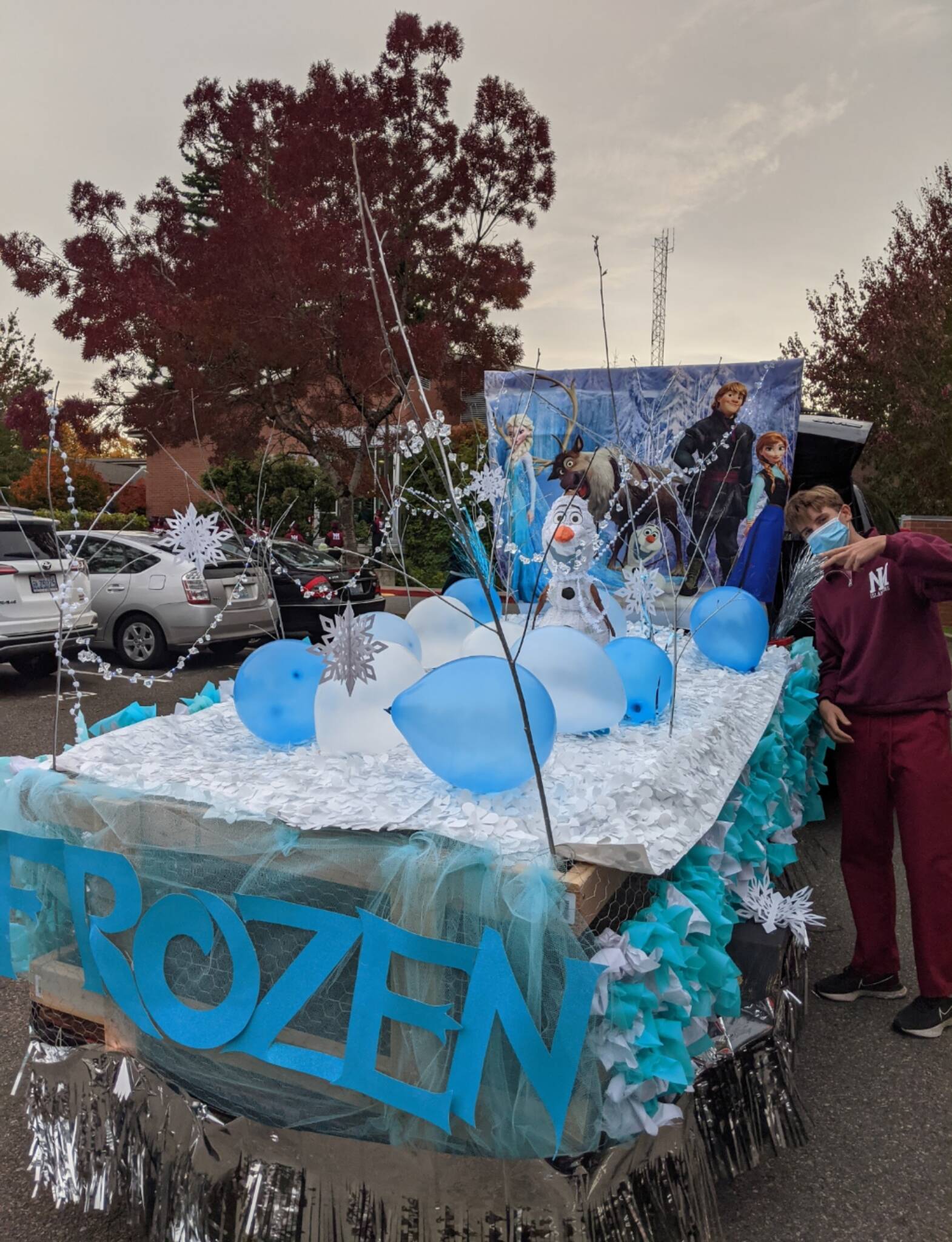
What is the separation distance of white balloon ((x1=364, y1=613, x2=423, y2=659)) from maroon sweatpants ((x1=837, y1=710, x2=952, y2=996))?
1407 millimetres

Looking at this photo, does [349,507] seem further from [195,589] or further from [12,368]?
[12,368]

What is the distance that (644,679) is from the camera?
2.46 meters

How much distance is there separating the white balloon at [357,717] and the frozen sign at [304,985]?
1.42 feet

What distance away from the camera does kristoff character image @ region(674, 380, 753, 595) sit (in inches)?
213

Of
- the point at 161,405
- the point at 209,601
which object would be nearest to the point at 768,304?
the point at 209,601

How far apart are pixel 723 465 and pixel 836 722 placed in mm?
2956

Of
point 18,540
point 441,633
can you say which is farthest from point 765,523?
point 18,540

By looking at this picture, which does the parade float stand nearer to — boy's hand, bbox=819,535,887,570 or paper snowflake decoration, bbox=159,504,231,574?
paper snowflake decoration, bbox=159,504,231,574

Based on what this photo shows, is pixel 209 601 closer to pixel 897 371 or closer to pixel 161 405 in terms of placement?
pixel 161 405

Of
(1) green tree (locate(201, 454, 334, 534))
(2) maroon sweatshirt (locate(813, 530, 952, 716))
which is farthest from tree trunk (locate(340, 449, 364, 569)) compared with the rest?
(2) maroon sweatshirt (locate(813, 530, 952, 716))

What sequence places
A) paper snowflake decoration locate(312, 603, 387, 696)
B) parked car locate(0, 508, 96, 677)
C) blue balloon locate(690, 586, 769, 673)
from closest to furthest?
1. paper snowflake decoration locate(312, 603, 387, 696)
2. blue balloon locate(690, 586, 769, 673)
3. parked car locate(0, 508, 96, 677)

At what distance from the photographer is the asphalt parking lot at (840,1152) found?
1.93 metres

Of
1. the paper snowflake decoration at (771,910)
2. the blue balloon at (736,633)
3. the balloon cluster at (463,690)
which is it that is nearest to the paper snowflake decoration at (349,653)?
the balloon cluster at (463,690)

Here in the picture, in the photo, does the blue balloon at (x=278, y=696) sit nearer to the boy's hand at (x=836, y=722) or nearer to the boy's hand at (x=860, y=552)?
the boy's hand at (x=860, y=552)
